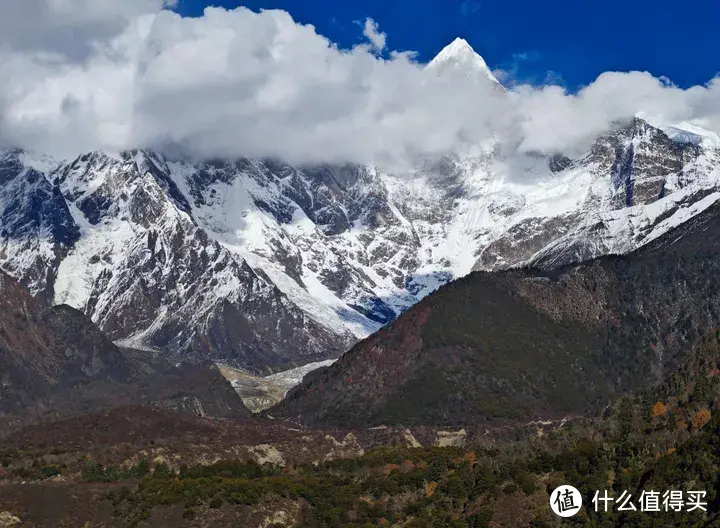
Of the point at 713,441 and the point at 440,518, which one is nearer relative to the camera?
the point at 713,441

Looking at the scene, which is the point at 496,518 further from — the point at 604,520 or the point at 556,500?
the point at 604,520

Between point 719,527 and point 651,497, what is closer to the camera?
point 719,527

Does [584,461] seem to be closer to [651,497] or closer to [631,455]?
[631,455]

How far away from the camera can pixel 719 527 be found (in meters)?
149

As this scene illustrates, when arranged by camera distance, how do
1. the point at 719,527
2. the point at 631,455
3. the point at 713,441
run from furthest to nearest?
the point at 631,455
the point at 713,441
the point at 719,527

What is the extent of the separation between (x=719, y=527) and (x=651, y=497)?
1907 cm

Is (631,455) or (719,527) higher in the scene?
(631,455)

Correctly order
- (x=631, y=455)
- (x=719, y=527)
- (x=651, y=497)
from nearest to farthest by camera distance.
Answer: (x=719, y=527) → (x=651, y=497) → (x=631, y=455)

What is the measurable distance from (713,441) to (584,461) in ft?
74.7

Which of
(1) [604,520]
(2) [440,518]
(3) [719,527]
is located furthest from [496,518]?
(3) [719,527]

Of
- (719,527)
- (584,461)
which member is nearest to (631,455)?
(584,461)

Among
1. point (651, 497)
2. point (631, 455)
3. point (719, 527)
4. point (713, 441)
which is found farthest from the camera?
point (631, 455)

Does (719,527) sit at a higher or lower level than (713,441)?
lower

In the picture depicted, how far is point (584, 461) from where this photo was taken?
19588 centimetres
